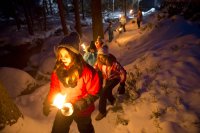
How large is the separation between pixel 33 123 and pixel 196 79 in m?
4.00

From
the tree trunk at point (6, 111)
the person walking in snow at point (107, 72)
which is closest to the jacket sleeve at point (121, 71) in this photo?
the person walking in snow at point (107, 72)

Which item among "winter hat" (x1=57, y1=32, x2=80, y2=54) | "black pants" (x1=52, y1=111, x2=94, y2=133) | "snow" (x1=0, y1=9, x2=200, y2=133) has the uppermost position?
"winter hat" (x1=57, y1=32, x2=80, y2=54)

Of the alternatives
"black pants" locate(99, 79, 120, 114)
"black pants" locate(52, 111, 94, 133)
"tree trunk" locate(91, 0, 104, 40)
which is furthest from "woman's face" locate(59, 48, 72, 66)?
"tree trunk" locate(91, 0, 104, 40)

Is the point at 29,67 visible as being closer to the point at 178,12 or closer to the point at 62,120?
the point at 178,12

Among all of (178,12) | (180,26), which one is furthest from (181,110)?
(178,12)

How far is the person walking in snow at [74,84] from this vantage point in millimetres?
3271

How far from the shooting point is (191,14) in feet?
35.7

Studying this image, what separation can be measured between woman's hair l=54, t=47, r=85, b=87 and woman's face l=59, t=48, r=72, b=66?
5 centimetres

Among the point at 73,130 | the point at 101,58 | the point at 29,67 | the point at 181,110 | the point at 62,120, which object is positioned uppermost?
the point at 101,58

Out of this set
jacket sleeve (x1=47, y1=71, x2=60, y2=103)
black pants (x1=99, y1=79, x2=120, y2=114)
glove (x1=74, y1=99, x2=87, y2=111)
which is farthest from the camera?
black pants (x1=99, y1=79, x2=120, y2=114)

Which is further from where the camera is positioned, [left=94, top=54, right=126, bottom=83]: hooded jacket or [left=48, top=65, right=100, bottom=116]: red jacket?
[left=94, top=54, right=126, bottom=83]: hooded jacket

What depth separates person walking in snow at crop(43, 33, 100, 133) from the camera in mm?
3271

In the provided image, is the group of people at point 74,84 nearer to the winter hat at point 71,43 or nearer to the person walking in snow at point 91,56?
the winter hat at point 71,43

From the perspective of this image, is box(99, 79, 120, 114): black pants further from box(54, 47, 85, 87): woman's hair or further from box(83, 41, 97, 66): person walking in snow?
box(83, 41, 97, 66): person walking in snow
